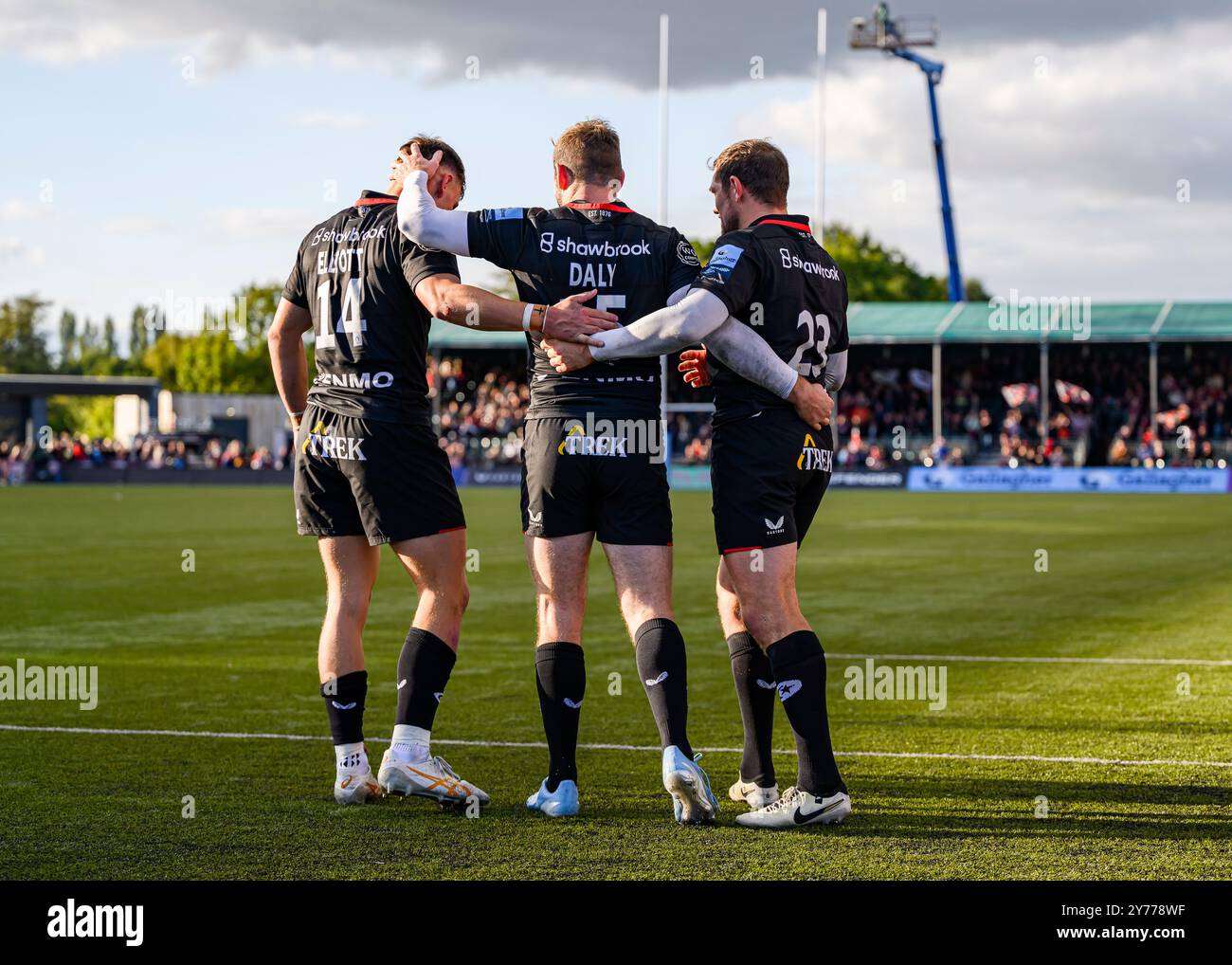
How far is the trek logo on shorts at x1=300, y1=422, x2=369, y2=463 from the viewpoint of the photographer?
5.65 metres

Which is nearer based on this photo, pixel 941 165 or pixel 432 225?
pixel 432 225

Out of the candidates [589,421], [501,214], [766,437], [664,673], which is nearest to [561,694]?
[664,673]

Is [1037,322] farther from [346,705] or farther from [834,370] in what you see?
[346,705]

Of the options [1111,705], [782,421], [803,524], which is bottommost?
[1111,705]

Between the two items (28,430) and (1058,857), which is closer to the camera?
(1058,857)

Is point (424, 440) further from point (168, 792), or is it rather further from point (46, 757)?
point (46, 757)

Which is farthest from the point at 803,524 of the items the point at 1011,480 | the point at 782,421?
the point at 1011,480

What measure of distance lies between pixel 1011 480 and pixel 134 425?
5179 cm

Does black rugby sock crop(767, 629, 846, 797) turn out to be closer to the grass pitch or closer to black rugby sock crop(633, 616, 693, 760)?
the grass pitch

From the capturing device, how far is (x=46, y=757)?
6.34m

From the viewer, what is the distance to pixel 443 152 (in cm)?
574

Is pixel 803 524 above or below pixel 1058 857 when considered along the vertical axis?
above

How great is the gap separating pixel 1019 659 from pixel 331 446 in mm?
5639

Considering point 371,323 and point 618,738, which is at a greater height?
point 371,323
